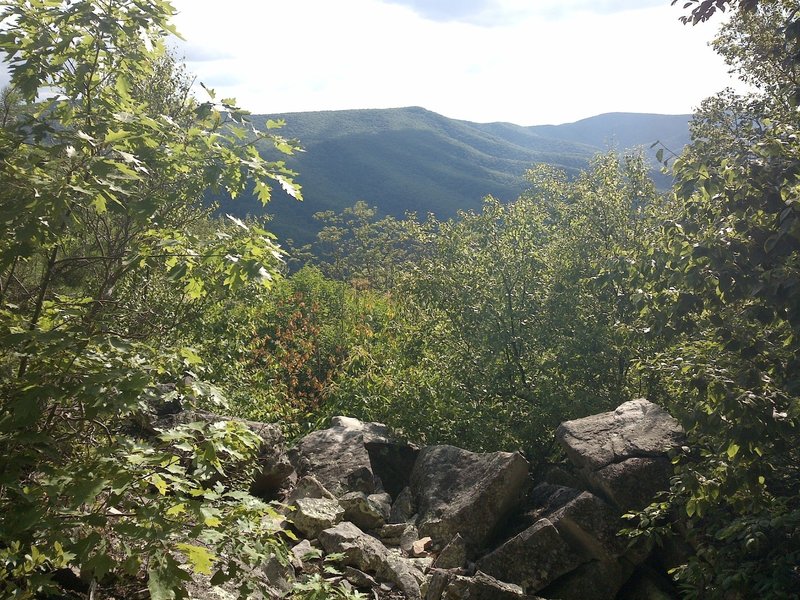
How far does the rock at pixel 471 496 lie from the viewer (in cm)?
966

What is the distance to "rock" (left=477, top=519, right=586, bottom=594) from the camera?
329 inches

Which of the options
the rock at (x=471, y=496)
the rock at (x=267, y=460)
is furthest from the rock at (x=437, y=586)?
the rock at (x=267, y=460)

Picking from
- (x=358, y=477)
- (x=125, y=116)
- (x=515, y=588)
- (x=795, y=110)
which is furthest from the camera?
(x=358, y=477)

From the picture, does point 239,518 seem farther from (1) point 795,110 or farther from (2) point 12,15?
(1) point 795,110

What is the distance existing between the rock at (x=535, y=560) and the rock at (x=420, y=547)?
113 centimetres

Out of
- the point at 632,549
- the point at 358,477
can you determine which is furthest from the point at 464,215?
the point at 632,549

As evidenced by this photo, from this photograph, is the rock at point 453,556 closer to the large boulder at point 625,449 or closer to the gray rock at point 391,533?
the gray rock at point 391,533

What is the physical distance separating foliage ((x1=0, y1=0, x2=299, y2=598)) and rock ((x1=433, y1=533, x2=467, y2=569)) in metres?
4.79

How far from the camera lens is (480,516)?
382 inches

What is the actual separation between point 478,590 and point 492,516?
2.22 m

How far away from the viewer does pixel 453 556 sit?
358 inches

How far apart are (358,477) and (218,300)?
17.5 feet

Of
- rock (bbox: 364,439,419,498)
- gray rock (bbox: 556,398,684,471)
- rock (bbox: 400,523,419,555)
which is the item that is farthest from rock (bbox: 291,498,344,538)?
gray rock (bbox: 556,398,684,471)

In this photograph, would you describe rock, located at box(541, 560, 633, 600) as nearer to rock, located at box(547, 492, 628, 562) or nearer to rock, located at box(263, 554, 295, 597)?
rock, located at box(547, 492, 628, 562)
